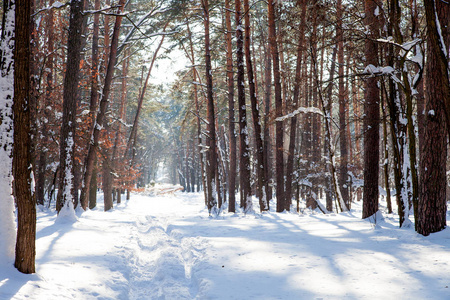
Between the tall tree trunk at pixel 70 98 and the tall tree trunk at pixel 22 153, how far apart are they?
5.28 m

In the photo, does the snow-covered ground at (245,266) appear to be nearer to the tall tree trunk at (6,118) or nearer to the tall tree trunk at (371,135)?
the tall tree trunk at (6,118)

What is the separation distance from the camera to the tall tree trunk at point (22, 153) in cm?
381

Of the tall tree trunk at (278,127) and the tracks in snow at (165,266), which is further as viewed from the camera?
the tall tree trunk at (278,127)

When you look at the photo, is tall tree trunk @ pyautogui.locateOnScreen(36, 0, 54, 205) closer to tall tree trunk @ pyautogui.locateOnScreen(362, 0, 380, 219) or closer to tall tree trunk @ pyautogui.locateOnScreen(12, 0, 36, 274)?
tall tree trunk @ pyautogui.locateOnScreen(12, 0, 36, 274)

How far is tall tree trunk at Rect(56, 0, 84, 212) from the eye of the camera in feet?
29.0

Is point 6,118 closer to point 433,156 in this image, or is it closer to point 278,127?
point 433,156

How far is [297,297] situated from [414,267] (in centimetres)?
188

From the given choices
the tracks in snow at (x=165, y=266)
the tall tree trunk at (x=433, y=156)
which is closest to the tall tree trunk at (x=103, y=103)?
the tracks in snow at (x=165, y=266)

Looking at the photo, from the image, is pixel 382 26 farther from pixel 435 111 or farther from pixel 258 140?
pixel 258 140

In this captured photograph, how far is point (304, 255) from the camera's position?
5324 millimetres

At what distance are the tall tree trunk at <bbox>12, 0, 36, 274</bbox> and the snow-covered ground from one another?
9.5 inches

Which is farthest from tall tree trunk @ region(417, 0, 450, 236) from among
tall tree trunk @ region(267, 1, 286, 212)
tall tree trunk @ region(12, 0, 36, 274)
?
tall tree trunk @ region(267, 1, 286, 212)

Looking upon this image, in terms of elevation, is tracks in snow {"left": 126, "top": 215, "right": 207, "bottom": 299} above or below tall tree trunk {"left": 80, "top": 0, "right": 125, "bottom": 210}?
below

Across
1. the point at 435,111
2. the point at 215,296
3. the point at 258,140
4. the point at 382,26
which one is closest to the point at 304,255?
the point at 215,296
